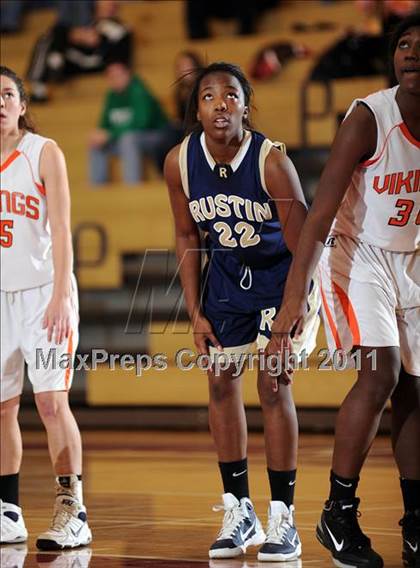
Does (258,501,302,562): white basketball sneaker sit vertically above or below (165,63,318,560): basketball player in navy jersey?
below

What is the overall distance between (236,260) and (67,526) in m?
1.07

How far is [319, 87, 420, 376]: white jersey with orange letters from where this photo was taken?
373 centimetres

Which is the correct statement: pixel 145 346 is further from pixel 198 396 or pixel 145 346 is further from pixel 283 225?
pixel 283 225

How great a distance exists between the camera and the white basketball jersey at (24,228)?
14.4 feet

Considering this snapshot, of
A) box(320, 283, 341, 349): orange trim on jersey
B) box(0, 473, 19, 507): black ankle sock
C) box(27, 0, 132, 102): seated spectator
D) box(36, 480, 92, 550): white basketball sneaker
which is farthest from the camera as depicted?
box(27, 0, 132, 102): seated spectator

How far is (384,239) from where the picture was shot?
3.79 metres

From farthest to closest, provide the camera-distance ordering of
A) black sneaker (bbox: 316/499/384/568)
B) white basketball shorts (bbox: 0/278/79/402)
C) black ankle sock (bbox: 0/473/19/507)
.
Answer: black ankle sock (bbox: 0/473/19/507)
white basketball shorts (bbox: 0/278/79/402)
black sneaker (bbox: 316/499/384/568)

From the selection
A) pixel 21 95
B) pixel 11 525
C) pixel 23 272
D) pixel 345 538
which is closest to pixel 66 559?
pixel 11 525

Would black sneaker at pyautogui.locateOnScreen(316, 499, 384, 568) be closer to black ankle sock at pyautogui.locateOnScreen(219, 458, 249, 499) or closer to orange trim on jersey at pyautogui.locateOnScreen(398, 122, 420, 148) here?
black ankle sock at pyautogui.locateOnScreen(219, 458, 249, 499)

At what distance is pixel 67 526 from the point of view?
4266 mm

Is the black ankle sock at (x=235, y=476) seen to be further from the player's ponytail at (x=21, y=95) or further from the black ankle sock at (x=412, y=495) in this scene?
the player's ponytail at (x=21, y=95)

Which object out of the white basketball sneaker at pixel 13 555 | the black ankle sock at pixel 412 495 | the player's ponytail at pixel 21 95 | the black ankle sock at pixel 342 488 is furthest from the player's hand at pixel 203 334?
the player's ponytail at pixel 21 95

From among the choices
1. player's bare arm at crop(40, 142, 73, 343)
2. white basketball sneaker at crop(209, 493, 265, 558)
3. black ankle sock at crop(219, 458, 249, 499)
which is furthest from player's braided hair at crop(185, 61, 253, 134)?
white basketball sneaker at crop(209, 493, 265, 558)

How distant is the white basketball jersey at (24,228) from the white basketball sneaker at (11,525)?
77 centimetres
